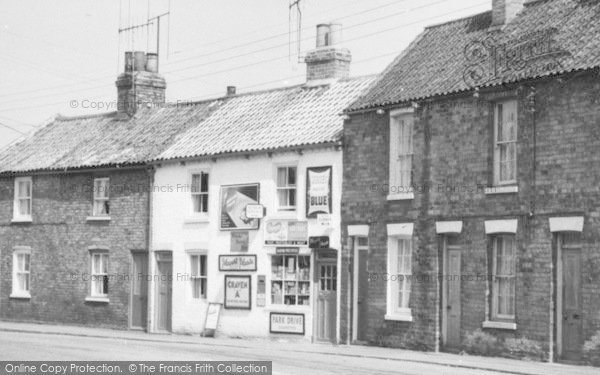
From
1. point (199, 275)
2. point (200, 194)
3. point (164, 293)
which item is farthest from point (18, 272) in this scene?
point (200, 194)

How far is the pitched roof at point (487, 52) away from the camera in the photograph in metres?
26.3

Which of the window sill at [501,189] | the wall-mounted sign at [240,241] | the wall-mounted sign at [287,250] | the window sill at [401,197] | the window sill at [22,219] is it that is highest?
the window sill at [501,189]

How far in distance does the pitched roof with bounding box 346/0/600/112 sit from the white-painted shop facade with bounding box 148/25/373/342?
7.90 feet

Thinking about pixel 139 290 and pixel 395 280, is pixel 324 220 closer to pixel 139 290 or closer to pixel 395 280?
pixel 395 280

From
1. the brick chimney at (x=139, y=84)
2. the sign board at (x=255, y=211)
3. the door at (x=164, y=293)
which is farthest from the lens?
the brick chimney at (x=139, y=84)

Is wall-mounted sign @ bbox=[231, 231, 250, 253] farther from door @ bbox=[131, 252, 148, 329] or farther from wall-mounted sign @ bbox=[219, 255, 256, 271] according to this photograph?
door @ bbox=[131, 252, 148, 329]

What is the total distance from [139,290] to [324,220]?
8906 mm

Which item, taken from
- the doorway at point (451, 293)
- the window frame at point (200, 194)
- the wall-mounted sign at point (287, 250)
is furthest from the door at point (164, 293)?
the doorway at point (451, 293)

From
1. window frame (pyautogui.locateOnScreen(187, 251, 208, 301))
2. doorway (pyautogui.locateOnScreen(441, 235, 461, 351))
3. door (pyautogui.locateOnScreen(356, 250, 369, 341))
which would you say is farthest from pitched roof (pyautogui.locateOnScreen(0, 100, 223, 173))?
doorway (pyautogui.locateOnScreen(441, 235, 461, 351))

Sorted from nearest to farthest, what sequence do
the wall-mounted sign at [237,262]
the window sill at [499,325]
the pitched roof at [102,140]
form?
the window sill at [499,325] < the wall-mounted sign at [237,262] < the pitched roof at [102,140]

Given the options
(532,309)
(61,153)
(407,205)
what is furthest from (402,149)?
(61,153)

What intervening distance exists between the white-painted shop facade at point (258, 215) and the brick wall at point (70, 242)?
1324 millimetres

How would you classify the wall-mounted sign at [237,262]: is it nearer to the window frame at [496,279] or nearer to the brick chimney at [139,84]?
the window frame at [496,279]

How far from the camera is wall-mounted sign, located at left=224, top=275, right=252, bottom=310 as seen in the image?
3472 cm
